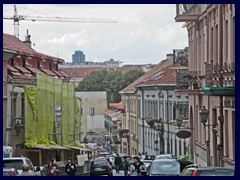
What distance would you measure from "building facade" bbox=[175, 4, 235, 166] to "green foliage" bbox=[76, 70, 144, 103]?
600cm

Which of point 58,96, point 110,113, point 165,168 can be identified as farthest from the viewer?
point 110,113

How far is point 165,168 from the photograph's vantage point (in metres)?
19.5

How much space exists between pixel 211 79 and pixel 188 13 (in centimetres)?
496

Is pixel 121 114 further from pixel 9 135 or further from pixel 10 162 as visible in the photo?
pixel 10 162

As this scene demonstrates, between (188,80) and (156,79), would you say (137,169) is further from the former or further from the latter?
(156,79)

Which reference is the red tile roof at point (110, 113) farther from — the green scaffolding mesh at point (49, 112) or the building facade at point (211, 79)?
the building facade at point (211, 79)

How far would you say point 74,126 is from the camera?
36719mm

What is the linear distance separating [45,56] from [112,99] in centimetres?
519

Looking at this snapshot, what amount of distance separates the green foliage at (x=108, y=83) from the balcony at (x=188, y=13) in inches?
344

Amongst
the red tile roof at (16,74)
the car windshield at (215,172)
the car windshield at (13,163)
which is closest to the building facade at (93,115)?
the red tile roof at (16,74)

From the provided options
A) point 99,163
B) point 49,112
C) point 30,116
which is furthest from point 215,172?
point 49,112

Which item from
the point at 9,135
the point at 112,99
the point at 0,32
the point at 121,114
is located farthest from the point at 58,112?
the point at 0,32

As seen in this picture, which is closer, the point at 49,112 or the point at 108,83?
the point at 49,112

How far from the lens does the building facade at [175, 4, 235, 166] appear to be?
68.9 feet
